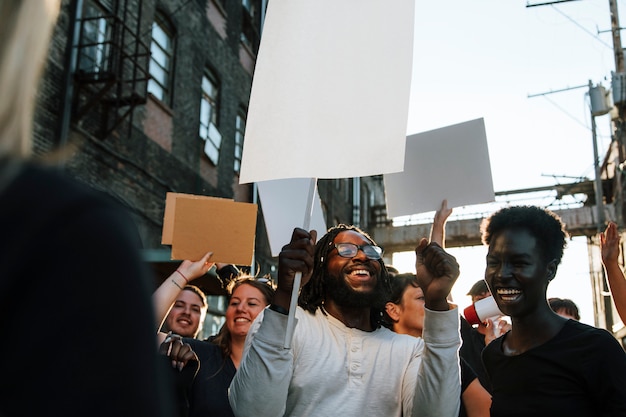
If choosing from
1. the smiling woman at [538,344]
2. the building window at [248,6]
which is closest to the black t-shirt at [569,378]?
the smiling woman at [538,344]

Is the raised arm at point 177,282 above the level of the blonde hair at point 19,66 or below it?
below

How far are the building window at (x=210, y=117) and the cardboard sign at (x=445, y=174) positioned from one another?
10.2 meters

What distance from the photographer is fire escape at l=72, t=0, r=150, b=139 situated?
9.20 m

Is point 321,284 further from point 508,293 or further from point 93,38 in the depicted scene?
point 93,38

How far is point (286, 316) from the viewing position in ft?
8.04

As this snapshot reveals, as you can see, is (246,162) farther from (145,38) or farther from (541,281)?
(145,38)

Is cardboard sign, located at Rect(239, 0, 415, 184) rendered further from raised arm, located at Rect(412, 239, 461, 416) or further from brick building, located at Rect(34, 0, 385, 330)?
brick building, located at Rect(34, 0, 385, 330)

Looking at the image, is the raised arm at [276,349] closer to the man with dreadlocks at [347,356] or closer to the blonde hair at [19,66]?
the man with dreadlocks at [347,356]

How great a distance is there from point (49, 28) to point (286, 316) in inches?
72.3

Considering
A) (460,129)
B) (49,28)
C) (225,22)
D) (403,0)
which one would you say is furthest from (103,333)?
(225,22)

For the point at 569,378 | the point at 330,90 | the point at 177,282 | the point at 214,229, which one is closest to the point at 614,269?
the point at 569,378

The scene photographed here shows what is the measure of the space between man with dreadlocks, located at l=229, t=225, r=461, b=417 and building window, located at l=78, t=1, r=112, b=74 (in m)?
7.32

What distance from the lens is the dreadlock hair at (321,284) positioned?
10.1 ft

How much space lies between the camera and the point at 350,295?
297 cm
